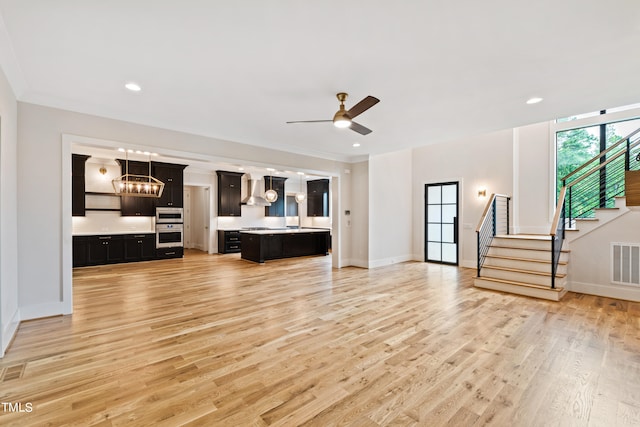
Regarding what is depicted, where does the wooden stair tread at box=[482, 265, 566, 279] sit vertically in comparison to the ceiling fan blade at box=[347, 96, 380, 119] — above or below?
below

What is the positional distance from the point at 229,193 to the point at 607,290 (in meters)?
10.1

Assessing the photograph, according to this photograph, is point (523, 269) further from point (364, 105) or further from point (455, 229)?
point (364, 105)

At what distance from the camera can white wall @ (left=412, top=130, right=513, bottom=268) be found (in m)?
7.02

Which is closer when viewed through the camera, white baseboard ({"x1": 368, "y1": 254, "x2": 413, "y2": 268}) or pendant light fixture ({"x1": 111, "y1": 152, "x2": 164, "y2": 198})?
pendant light fixture ({"x1": 111, "y1": 152, "x2": 164, "y2": 198})

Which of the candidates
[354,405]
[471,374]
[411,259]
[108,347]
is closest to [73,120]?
[108,347]

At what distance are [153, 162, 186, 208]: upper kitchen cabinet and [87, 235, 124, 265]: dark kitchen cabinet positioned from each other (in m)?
→ 1.53

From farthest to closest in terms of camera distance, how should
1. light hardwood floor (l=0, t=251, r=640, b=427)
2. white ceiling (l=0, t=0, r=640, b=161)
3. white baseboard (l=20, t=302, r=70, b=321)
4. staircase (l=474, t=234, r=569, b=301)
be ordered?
staircase (l=474, t=234, r=569, b=301)
white baseboard (l=20, t=302, r=70, b=321)
white ceiling (l=0, t=0, r=640, b=161)
light hardwood floor (l=0, t=251, r=640, b=427)

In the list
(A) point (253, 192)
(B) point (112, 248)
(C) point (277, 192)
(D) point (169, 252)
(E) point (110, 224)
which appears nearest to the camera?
(B) point (112, 248)

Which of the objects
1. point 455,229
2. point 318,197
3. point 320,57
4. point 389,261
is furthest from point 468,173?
point 320,57

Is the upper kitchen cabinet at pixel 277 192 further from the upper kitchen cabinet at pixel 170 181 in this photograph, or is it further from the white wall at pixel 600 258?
the white wall at pixel 600 258

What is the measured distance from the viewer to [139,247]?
8.12 m

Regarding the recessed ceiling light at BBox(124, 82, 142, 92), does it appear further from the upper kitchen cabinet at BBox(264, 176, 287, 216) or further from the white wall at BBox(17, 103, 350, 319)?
the upper kitchen cabinet at BBox(264, 176, 287, 216)

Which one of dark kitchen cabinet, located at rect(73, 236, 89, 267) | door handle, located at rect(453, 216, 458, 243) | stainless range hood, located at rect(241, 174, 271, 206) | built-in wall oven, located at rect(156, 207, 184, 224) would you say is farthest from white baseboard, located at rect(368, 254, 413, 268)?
dark kitchen cabinet, located at rect(73, 236, 89, 267)

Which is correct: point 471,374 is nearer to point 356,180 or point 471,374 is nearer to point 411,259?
point 356,180
